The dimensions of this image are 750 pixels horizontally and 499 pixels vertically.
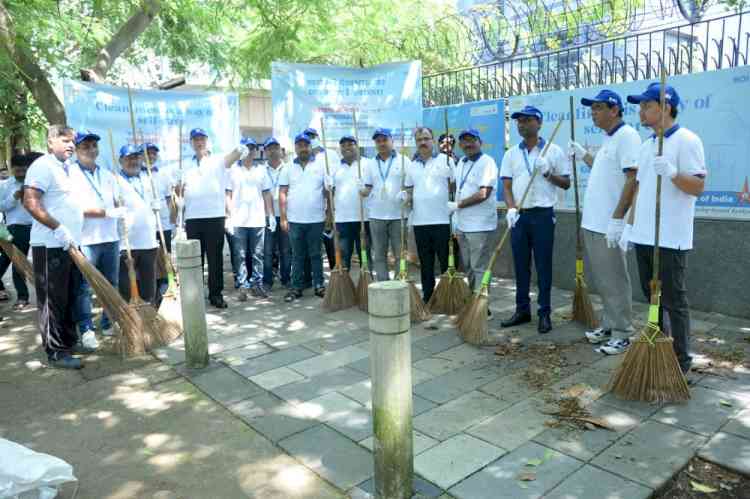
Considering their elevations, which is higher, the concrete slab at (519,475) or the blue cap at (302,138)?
the blue cap at (302,138)

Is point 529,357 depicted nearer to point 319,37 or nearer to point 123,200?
point 123,200

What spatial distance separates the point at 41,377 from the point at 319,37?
727 centimetres

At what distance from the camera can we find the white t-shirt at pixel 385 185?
6.13m

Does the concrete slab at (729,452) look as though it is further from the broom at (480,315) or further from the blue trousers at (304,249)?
the blue trousers at (304,249)

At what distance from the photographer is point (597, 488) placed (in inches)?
108

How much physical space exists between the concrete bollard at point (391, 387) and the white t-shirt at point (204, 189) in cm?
395

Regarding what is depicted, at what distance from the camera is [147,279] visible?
5.71 m

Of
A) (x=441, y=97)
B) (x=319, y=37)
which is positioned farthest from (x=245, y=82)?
(x=441, y=97)

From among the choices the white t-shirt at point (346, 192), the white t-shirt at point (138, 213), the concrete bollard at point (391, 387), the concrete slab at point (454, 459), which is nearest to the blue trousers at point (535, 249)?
the white t-shirt at point (346, 192)

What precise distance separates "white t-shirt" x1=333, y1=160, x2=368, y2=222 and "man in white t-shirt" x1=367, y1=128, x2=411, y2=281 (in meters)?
0.21

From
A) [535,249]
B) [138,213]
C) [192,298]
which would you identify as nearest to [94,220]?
[138,213]

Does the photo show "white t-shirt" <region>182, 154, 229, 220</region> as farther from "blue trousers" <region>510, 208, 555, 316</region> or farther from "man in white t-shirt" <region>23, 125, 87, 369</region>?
"blue trousers" <region>510, 208, 555, 316</region>

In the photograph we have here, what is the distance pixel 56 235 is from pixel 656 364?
14.9ft

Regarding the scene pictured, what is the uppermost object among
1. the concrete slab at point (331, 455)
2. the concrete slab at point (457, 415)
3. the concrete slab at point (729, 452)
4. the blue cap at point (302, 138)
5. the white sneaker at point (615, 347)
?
the blue cap at point (302, 138)
